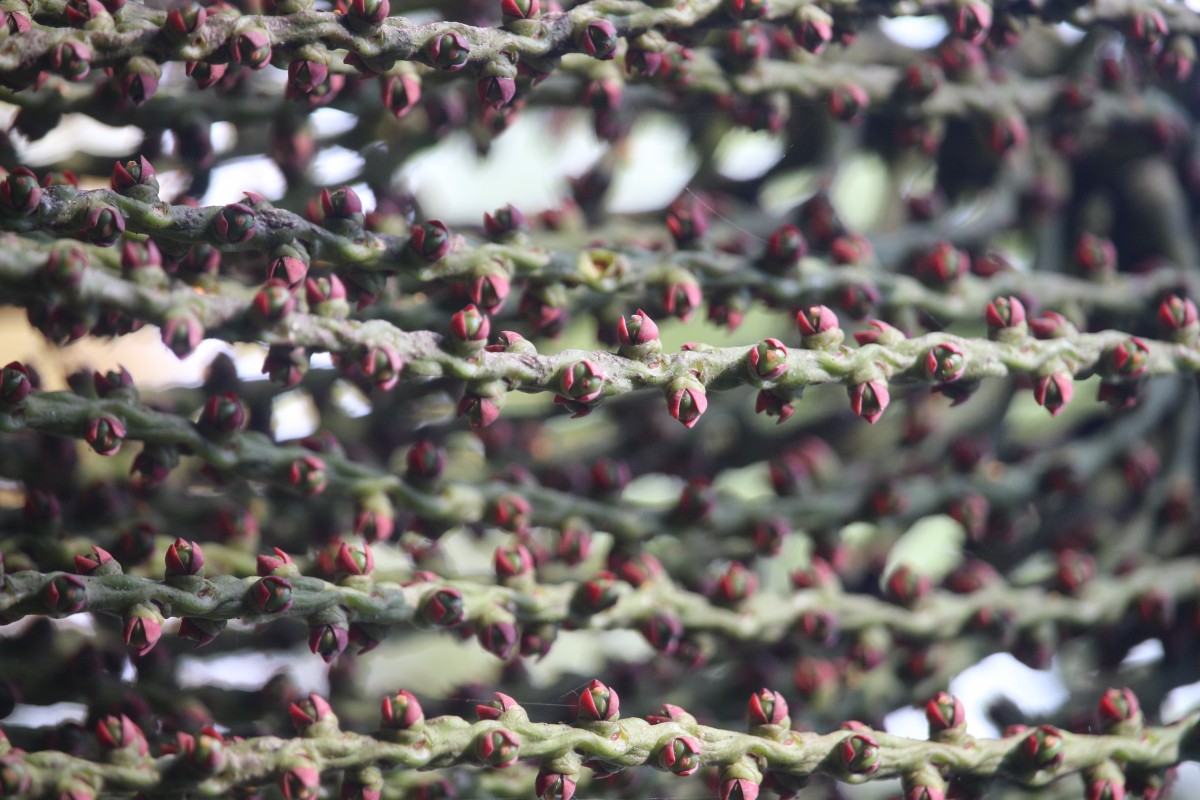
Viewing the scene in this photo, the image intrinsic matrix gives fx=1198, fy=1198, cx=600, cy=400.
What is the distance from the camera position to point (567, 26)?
776 millimetres

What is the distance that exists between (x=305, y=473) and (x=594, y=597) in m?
0.22

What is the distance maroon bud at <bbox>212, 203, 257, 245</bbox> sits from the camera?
692 mm

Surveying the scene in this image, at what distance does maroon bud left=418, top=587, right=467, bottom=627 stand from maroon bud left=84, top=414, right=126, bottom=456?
0.71 feet

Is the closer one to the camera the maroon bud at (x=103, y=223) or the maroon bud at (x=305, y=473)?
the maroon bud at (x=103, y=223)

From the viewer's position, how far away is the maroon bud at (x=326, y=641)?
2.40ft

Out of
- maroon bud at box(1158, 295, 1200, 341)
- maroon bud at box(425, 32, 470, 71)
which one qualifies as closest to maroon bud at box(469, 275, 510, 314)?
maroon bud at box(425, 32, 470, 71)

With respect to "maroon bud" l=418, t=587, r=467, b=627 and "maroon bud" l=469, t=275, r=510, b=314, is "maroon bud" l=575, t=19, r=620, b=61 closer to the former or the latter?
"maroon bud" l=469, t=275, r=510, b=314

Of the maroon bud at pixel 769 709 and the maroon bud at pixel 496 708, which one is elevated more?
the maroon bud at pixel 496 708

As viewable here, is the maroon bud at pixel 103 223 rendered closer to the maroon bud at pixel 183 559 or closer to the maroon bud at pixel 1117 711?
the maroon bud at pixel 183 559

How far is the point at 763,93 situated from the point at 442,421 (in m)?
0.38

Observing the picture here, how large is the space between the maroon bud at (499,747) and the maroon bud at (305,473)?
22 centimetres

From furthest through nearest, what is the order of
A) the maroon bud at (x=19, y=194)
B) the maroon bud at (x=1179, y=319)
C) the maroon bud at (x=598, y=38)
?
1. the maroon bud at (x=1179, y=319)
2. the maroon bud at (x=598, y=38)
3. the maroon bud at (x=19, y=194)

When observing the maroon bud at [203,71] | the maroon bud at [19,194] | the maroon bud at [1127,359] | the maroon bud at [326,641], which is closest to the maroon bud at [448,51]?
the maroon bud at [203,71]

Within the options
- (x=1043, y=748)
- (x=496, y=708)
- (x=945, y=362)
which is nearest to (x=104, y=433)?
(x=496, y=708)
